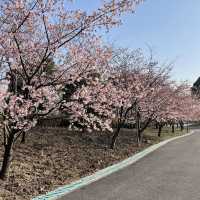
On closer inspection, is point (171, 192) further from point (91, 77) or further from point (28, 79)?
point (28, 79)

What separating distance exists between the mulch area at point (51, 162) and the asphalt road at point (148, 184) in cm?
87

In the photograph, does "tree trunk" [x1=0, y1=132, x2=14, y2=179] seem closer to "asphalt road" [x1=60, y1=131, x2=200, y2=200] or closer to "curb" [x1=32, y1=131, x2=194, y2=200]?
"curb" [x1=32, y1=131, x2=194, y2=200]

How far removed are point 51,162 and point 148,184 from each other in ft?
10.8

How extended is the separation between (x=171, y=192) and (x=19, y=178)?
3.49 metres

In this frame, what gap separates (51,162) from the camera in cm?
975

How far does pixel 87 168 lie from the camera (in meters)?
9.73

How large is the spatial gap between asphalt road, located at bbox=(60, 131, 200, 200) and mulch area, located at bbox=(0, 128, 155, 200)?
874 millimetres

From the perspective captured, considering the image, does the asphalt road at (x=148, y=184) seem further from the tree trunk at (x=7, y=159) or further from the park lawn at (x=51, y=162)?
the tree trunk at (x=7, y=159)

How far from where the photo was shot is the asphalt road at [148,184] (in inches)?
263

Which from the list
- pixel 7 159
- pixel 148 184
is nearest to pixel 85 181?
pixel 148 184

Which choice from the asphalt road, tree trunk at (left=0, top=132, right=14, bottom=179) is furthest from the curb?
tree trunk at (left=0, top=132, right=14, bottom=179)

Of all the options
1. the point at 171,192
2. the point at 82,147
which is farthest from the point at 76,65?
the point at 82,147

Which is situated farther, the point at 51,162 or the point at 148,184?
the point at 51,162

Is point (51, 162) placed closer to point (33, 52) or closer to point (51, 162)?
point (51, 162)
